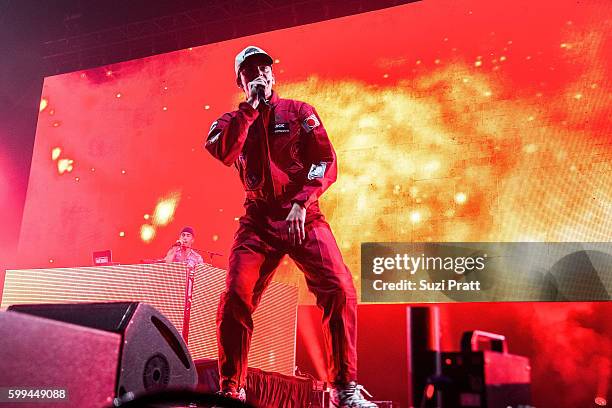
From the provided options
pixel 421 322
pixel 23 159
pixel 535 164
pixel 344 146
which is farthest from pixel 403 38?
pixel 23 159

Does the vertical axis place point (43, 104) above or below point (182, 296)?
above

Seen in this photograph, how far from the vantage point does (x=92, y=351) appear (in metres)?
1.33

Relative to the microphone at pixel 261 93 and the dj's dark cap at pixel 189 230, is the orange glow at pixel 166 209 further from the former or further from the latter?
the microphone at pixel 261 93

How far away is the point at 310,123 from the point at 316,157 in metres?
0.19

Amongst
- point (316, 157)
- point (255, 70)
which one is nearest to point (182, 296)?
point (316, 157)

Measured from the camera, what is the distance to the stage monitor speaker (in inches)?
47.4

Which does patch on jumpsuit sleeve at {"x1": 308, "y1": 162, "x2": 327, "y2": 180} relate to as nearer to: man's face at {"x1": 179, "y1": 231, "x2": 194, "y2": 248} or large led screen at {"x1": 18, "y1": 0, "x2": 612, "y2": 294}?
large led screen at {"x1": 18, "y1": 0, "x2": 612, "y2": 294}

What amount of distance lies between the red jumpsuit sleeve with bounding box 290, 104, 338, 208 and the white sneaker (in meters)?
0.91

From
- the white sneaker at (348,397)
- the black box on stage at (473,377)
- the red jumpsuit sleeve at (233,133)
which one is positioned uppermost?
the red jumpsuit sleeve at (233,133)

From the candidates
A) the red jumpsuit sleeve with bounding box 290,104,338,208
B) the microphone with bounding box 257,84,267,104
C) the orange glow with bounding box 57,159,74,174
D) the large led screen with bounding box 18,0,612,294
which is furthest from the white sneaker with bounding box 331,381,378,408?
the orange glow with bounding box 57,159,74,174

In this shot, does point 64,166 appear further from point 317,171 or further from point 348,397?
point 348,397

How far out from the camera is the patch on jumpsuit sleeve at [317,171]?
3.08m

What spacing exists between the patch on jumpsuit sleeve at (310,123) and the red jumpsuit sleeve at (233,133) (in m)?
0.26

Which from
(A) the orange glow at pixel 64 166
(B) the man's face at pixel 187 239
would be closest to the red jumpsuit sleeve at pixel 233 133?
(B) the man's face at pixel 187 239
